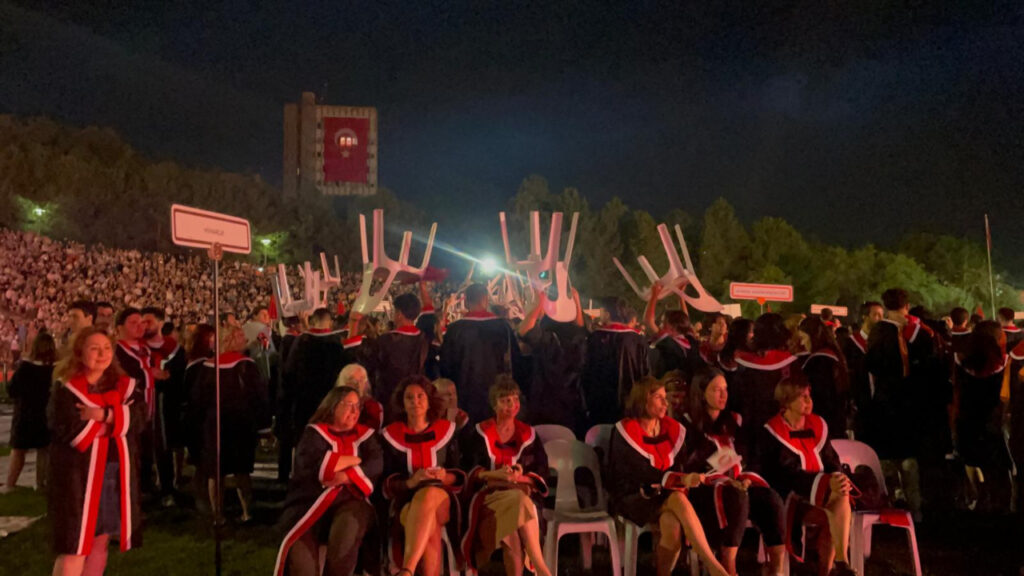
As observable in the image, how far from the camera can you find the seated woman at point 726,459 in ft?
14.8

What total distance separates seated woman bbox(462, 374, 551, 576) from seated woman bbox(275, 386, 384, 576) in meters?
0.60

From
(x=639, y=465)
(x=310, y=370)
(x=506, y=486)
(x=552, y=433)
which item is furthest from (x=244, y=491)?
(x=639, y=465)

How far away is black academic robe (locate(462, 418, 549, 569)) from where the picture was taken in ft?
14.8

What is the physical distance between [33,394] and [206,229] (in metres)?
3.32

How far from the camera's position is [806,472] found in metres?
4.62

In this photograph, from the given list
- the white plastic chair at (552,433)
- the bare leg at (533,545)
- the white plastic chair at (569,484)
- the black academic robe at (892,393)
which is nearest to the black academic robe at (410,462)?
the bare leg at (533,545)

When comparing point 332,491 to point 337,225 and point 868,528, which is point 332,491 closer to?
point 868,528

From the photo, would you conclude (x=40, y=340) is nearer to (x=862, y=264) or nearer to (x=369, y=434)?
(x=369, y=434)

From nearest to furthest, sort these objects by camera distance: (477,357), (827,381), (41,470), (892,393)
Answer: (827,381) < (477,357) < (892,393) < (41,470)

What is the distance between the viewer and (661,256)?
160 ft

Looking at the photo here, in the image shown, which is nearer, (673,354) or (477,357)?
(477,357)

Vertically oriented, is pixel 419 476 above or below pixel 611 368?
below

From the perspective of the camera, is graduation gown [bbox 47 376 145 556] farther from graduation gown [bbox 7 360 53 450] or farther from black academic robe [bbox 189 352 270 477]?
graduation gown [bbox 7 360 53 450]

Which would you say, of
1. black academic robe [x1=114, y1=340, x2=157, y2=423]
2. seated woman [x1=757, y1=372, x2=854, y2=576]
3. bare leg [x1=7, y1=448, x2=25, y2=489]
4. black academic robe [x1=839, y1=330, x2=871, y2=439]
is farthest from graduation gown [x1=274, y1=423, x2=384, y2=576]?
black academic robe [x1=839, y1=330, x2=871, y2=439]
